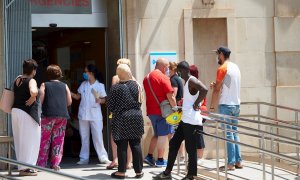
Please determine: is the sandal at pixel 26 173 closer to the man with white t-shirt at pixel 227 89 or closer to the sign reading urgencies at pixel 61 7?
Answer: the man with white t-shirt at pixel 227 89

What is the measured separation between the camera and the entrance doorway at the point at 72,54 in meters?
12.3

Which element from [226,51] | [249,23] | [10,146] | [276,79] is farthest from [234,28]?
[10,146]

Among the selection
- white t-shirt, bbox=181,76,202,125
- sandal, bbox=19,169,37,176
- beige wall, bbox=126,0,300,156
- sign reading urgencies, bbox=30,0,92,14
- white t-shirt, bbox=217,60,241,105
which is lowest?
sandal, bbox=19,169,37,176

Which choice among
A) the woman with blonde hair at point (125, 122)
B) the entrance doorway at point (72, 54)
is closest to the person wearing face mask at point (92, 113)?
the entrance doorway at point (72, 54)

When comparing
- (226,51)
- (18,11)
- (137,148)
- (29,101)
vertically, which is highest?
(18,11)

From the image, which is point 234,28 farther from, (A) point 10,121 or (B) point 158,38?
(A) point 10,121

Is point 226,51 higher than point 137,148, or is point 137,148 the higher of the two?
point 226,51

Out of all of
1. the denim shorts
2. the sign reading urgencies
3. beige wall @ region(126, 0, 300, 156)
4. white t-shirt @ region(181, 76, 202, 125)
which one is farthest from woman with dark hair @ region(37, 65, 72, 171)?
beige wall @ region(126, 0, 300, 156)

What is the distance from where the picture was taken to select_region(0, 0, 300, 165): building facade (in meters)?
11.8

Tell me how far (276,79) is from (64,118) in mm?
4438

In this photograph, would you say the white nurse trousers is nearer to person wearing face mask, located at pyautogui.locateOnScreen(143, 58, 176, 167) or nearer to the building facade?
person wearing face mask, located at pyautogui.locateOnScreen(143, 58, 176, 167)

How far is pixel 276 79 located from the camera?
12.6 metres

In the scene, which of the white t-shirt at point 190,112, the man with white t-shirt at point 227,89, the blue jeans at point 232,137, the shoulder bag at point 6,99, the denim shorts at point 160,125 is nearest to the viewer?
the white t-shirt at point 190,112

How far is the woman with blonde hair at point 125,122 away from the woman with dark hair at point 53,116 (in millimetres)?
1020
